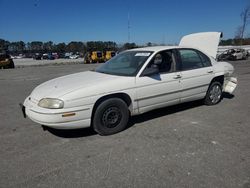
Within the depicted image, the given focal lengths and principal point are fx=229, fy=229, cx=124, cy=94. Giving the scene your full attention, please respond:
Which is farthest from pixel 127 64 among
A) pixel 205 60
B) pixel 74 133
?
pixel 205 60

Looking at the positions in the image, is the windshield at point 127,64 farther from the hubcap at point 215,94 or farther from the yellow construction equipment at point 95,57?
the yellow construction equipment at point 95,57

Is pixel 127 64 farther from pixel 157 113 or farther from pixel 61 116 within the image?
pixel 61 116

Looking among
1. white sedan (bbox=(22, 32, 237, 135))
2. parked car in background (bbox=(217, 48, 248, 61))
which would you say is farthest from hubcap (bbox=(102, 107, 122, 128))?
parked car in background (bbox=(217, 48, 248, 61))

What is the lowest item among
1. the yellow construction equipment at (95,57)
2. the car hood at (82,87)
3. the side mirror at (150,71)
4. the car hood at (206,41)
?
the yellow construction equipment at (95,57)

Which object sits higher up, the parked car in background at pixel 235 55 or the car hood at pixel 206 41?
the car hood at pixel 206 41

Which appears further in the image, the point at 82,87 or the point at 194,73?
the point at 194,73

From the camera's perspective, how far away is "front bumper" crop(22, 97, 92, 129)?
3582 mm

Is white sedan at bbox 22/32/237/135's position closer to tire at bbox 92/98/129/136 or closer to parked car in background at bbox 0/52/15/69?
tire at bbox 92/98/129/136

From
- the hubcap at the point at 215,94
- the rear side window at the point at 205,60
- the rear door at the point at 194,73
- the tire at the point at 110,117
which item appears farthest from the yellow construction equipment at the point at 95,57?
the tire at the point at 110,117

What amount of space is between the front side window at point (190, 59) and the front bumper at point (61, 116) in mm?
2396

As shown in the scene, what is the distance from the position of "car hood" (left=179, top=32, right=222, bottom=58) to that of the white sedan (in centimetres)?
70

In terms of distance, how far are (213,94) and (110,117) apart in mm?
3025

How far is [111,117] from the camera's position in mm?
4102

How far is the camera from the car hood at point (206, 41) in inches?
248
